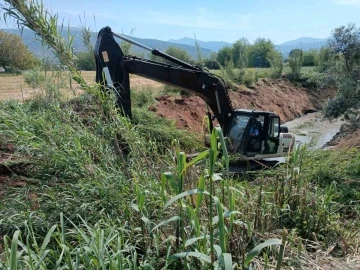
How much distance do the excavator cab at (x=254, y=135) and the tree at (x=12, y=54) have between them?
30.1 metres

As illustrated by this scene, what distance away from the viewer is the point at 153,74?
795 centimetres

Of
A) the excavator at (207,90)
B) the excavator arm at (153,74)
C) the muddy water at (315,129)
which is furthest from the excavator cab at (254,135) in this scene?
the muddy water at (315,129)

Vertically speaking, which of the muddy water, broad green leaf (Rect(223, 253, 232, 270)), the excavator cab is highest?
broad green leaf (Rect(223, 253, 232, 270))

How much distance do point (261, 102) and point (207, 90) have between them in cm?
1225

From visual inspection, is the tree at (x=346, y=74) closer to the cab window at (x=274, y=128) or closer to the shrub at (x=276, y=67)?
the cab window at (x=274, y=128)

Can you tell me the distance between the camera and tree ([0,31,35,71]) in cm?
3447

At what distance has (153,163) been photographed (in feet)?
13.9

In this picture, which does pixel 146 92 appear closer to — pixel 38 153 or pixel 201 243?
pixel 38 153

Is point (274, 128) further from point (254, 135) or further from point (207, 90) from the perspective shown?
point (207, 90)

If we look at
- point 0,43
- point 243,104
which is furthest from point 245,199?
point 0,43

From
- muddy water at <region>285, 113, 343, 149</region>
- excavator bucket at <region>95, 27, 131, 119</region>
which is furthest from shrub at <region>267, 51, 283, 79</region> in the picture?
excavator bucket at <region>95, 27, 131, 119</region>

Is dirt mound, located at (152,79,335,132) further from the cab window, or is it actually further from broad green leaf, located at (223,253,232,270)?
broad green leaf, located at (223,253,232,270)

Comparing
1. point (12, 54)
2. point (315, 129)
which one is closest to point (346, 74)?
point (315, 129)

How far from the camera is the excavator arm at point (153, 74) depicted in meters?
7.32
